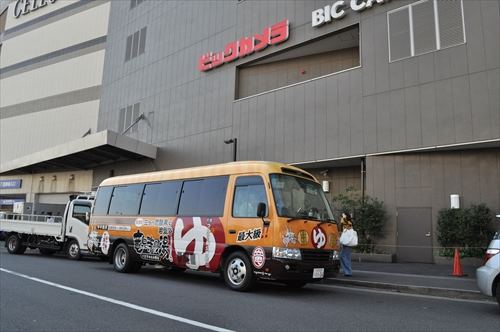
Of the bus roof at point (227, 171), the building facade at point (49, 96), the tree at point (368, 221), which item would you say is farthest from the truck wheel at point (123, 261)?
the building facade at point (49, 96)

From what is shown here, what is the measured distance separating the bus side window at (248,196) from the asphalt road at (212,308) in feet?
5.64

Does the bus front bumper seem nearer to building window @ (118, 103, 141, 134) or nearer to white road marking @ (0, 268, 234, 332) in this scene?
white road marking @ (0, 268, 234, 332)

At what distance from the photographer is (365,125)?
57.8 feet

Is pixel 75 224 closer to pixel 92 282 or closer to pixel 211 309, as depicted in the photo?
pixel 92 282

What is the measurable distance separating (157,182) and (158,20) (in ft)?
71.9

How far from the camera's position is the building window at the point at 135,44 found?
31714 mm

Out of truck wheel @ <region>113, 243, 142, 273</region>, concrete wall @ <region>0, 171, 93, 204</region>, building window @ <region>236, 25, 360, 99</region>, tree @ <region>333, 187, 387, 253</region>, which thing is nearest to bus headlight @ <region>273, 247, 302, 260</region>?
truck wheel @ <region>113, 243, 142, 273</region>

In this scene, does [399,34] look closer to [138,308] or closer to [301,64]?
[301,64]

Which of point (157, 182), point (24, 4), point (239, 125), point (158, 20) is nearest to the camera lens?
point (157, 182)

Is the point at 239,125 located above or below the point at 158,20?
below

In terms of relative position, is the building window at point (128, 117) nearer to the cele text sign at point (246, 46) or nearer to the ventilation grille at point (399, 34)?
the cele text sign at point (246, 46)

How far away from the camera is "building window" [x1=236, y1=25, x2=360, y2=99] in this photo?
20000 mm

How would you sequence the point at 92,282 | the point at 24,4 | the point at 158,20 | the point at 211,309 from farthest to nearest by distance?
1. the point at 24,4
2. the point at 158,20
3. the point at 92,282
4. the point at 211,309

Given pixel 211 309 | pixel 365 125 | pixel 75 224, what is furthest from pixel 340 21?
pixel 211 309
